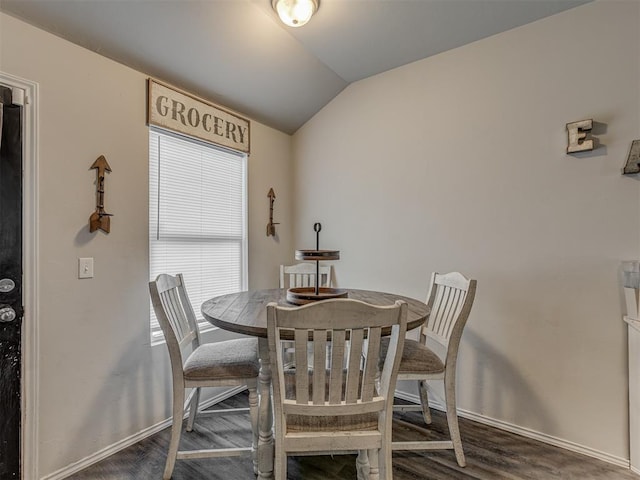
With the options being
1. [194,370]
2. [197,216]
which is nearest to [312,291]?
[194,370]

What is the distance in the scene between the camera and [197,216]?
2.51 metres

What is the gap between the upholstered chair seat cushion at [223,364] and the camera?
1.67 metres

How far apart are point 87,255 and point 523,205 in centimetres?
262

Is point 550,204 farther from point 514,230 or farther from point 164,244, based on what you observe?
point 164,244

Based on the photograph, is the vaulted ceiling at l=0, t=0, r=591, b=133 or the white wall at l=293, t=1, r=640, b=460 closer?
the vaulted ceiling at l=0, t=0, r=591, b=133

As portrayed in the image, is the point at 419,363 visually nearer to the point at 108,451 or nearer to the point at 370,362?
the point at 370,362

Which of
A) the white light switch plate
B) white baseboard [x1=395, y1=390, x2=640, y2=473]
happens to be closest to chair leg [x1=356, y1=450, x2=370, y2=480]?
A: white baseboard [x1=395, y1=390, x2=640, y2=473]

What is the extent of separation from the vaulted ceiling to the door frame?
452mm

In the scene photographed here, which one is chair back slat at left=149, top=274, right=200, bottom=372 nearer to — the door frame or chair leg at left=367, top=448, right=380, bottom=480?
the door frame

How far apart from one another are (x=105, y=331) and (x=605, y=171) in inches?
118

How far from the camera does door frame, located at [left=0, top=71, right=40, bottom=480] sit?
1.58 meters

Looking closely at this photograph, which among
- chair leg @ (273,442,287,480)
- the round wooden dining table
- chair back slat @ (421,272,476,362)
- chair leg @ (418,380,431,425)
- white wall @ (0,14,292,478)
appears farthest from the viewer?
chair leg @ (418,380,431,425)

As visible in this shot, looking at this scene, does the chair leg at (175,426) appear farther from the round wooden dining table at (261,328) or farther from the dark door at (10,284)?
the dark door at (10,284)

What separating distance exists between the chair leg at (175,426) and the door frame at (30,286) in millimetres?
630
